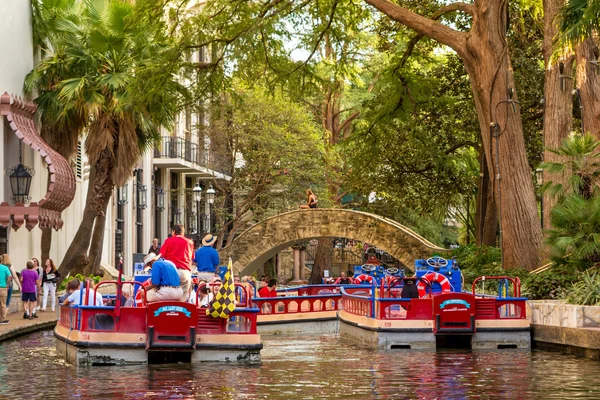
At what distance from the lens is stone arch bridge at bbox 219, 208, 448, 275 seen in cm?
4091

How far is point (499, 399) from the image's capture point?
45.1 feet

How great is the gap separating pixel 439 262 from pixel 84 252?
12.5 meters

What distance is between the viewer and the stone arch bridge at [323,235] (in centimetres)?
4091

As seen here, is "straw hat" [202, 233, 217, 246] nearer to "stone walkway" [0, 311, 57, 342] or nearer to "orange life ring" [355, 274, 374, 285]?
"stone walkway" [0, 311, 57, 342]

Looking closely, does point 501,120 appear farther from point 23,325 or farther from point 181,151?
point 181,151

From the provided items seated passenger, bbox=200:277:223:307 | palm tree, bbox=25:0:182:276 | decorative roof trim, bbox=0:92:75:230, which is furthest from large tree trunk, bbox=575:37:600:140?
decorative roof trim, bbox=0:92:75:230

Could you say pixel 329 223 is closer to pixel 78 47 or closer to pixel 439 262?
pixel 78 47

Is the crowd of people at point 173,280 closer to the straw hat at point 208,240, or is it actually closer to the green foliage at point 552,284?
the straw hat at point 208,240

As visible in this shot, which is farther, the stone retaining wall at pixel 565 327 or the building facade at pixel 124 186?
the building facade at pixel 124 186

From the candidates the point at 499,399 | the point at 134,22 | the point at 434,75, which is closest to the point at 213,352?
the point at 499,399

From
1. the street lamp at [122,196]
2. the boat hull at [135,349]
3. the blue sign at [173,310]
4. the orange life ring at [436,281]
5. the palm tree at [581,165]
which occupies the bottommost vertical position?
the boat hull at [135,349]

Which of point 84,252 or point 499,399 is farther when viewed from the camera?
point 84,252

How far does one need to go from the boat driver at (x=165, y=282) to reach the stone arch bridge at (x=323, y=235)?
22.1 metres

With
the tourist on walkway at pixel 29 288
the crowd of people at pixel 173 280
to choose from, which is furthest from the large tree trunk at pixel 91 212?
the crowd of people at pixel 173 280
